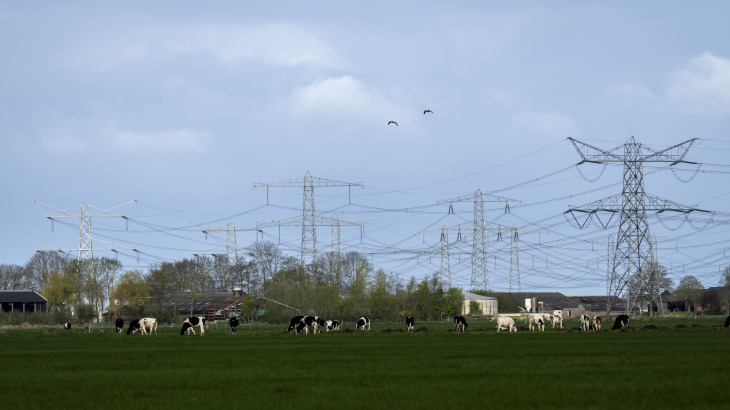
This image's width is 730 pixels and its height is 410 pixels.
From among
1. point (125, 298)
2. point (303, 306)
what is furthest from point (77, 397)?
point (125, 298)

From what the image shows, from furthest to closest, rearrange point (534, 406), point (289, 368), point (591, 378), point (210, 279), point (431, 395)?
point (210, 279) → point (289, 368) → point (591, 378) → point (431, 395) → point (534, 406)

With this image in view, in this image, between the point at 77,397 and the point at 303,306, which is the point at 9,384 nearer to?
the point at 77,397

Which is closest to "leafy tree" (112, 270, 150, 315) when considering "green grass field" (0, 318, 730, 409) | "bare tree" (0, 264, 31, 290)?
"bare tree" (0, 264, 31, 290)

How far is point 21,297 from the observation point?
133875mm

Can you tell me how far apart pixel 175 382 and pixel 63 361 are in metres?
11.6

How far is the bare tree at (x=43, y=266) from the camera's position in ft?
474

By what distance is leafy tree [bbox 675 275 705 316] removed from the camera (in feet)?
570

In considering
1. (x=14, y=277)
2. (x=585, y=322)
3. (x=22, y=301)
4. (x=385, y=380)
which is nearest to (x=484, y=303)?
(x=585, y=322)

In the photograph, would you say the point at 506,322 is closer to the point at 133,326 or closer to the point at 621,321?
the point at 621,321

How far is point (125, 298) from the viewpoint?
129 meters

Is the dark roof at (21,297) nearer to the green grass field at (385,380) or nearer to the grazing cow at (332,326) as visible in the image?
the grazing cow at (332,326)

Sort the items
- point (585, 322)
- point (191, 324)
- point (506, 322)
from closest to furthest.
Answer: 1. point (585, 322)
2. point (506, 322)
3. point (191, 324)

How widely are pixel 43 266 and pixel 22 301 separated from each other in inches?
612

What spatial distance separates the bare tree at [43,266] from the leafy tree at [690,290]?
145 metres
